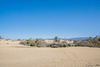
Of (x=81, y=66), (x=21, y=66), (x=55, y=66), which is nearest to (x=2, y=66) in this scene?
(x=21, y=66)

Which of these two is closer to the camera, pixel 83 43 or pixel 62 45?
pixel 62 45

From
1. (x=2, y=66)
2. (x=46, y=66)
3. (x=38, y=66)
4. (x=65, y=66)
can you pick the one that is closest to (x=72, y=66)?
(x=65, y=66)

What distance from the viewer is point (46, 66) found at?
6266mm

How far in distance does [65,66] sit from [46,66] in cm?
129

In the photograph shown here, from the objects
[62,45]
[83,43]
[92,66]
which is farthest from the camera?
[83,43]

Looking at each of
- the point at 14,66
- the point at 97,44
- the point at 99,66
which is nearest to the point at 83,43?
the point at 97,44

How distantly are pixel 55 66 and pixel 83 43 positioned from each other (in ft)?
48.1

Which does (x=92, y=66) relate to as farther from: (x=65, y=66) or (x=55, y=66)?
(x=55, y=66)

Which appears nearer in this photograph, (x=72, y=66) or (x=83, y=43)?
(x=72, y=66)

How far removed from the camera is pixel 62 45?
58.1 ft

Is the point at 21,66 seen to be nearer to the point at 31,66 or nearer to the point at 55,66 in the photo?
the point at 31,66

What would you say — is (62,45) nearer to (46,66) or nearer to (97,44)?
(97,44)

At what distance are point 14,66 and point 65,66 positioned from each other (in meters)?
3.47

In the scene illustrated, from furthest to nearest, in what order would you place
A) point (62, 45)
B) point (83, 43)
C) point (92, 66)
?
point (83, 43)
point (62, 45)
point (92, 66)
